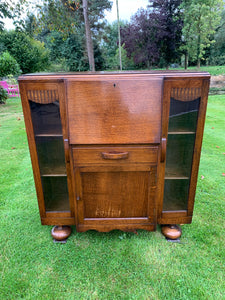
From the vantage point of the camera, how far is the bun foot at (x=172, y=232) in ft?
5.41

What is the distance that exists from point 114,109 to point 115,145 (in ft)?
0.80

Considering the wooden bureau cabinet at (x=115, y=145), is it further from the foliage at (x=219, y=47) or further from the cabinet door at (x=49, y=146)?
the foliage at (x=219, y=47)

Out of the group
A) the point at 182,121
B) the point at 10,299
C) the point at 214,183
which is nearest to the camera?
the point at 10,299

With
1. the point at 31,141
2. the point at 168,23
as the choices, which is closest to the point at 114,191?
the point at 31,141

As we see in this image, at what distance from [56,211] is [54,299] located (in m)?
0.59

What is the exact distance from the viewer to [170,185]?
1604 mm

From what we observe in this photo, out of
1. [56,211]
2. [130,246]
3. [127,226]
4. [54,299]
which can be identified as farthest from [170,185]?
[54,299]

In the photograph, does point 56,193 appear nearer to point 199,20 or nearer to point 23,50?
point 23,50

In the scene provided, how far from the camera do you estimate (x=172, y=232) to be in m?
1.65

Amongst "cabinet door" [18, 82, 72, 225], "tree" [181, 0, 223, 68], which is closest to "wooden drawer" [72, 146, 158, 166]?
"cabinet door" [18, 82, 72, 225]

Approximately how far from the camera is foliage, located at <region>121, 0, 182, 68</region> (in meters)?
15.4

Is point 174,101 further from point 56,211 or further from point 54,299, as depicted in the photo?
point 54,299

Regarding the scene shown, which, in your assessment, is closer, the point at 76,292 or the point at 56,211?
the point at 76,292

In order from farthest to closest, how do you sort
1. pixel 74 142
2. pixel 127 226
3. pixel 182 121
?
pixel 127 226 < pixel 182 121 < pixel 74 142
